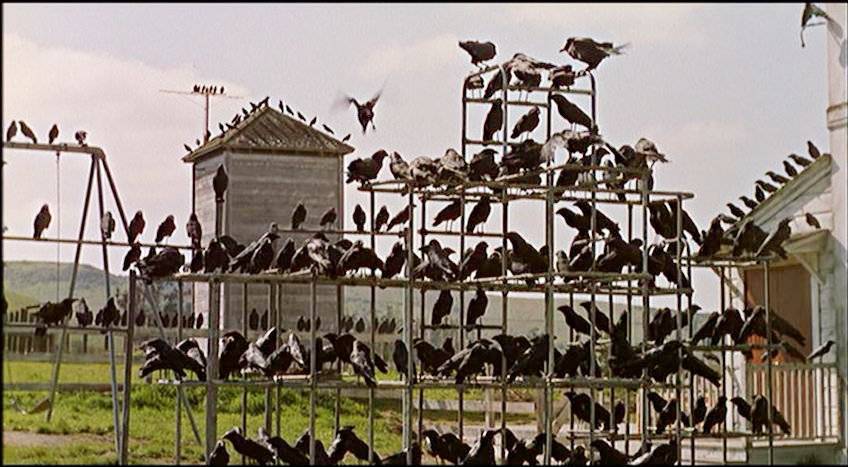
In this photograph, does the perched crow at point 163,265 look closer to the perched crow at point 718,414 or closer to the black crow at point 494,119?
the black crow at point 494,119

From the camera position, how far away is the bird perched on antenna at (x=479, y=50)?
36.1ft

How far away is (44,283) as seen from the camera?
14.5 m

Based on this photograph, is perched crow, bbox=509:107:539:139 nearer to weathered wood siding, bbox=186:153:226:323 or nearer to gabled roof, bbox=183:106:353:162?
gabled roof, bbox=183:106:353:162

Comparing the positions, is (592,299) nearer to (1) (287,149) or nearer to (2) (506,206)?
(2) (506,206)

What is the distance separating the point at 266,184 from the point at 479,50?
4.31 meters

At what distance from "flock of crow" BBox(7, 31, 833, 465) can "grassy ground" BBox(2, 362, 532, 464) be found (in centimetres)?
123

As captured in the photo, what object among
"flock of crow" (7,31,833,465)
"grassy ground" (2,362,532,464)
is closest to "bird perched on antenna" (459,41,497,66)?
"flock of crow" (7,31,833,465)

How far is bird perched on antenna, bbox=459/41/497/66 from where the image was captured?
36.1 ft

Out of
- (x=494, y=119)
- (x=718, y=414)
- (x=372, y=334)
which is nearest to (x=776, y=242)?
(x=718, y=414)

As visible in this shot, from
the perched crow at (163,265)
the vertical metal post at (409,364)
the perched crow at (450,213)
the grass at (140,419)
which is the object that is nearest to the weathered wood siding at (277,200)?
the grass at (140,419)

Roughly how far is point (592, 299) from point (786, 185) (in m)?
5.78

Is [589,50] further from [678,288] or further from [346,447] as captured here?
[346,447]

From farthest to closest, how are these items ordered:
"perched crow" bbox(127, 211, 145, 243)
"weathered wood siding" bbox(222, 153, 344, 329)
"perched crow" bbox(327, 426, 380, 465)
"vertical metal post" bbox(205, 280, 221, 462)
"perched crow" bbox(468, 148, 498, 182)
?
"weathered wood siding" bbox(222, 153, 344, 329)
"perched crow" bbox(127, 211, 145, 243)
"perched crow" bbox(468, 148, 498, 182)
"perched crow" bbox(327, 426, 380, 465)
"vertical metal post" bbox(205, 280, 221, 462)

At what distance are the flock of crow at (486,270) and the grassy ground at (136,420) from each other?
4.02ft
